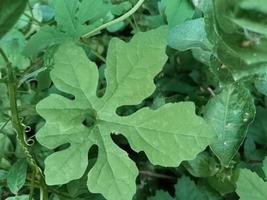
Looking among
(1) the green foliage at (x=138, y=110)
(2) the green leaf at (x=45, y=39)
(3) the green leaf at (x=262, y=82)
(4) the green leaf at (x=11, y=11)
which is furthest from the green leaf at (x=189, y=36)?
(4) the green leaf at (x=11, y=11)

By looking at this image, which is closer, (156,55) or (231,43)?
(231,43)

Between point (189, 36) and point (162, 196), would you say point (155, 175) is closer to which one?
point (162, 196)

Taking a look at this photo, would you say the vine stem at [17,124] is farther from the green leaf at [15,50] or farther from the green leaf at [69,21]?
the green leaf at [15,50]

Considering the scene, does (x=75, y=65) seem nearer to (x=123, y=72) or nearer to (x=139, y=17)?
(x=123, y=72)

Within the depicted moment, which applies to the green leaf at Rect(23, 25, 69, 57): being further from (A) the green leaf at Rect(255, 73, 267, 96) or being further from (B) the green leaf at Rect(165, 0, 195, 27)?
(A) the green leaf at Rect(255, 73, 267, 96)

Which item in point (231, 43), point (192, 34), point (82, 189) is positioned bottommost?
point (82, 189)

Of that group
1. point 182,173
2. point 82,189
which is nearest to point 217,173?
point 182,173

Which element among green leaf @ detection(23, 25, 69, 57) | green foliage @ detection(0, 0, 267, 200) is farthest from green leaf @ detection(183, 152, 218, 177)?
green leaf @ detection(23, 25, 69, 57)

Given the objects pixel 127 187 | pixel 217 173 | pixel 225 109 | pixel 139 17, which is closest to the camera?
pixel 127 187
